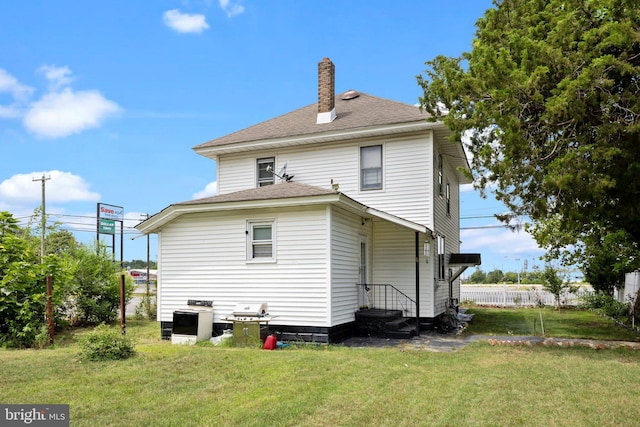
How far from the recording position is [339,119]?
15781mm

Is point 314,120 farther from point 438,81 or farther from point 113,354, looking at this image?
point 113,354

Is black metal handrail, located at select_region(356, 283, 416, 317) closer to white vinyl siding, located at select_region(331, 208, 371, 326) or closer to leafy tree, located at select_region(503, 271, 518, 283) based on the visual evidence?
white vinyl siding, located at select_region(331, 208, 371, 326)

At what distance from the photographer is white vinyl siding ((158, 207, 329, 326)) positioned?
11.7 meters

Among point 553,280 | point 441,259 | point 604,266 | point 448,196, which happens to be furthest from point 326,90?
point 553,280

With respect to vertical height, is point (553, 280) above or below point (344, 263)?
below

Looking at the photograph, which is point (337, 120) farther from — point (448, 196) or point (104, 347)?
point (104, 347)

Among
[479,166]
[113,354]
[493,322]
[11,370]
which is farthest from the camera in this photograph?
[493,322]

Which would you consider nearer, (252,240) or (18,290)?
A: (18,290)

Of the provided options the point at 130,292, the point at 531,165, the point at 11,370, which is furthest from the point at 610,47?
the point at 130,292

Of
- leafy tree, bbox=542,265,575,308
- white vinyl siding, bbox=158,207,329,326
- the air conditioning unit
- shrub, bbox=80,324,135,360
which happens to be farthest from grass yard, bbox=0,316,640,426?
leafy tree, bbox=542,265,575,308

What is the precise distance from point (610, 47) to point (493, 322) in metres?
10.9

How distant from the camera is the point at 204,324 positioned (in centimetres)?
1224

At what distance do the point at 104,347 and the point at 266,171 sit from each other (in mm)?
8391

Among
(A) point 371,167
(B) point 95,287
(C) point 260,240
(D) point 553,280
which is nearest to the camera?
(C) point 260,240
